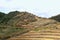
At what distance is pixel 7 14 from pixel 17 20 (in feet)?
2.82

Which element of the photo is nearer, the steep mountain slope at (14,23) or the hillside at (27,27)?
the hillside at (27,27)

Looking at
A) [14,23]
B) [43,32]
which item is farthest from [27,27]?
[43,32]

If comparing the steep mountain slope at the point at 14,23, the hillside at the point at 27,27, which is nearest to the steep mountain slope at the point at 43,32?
the hillside at the point at 27,27

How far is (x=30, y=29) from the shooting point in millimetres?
7359

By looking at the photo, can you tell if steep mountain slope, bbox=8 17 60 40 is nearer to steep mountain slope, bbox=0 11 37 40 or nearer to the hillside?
the hillside

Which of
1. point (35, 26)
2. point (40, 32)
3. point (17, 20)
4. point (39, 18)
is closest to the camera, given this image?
point (40, 32)

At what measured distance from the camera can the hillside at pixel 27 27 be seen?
663cm

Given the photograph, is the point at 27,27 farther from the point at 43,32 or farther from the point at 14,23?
the point at 43,32

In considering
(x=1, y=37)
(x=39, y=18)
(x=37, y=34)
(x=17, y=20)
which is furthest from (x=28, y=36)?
(x=39, y=18)

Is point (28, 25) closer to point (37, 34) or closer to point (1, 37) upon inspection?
point (37, 34)

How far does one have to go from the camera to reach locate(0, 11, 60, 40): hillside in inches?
261

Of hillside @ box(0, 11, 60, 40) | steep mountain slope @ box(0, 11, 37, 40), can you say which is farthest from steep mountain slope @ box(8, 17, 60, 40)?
steep mountain slope @ box(0, 11, 37, 40)

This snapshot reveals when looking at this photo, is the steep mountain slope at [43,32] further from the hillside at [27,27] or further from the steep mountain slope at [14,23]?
the steep mountain slope at [14,23]

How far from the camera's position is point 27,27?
25.1 feet
